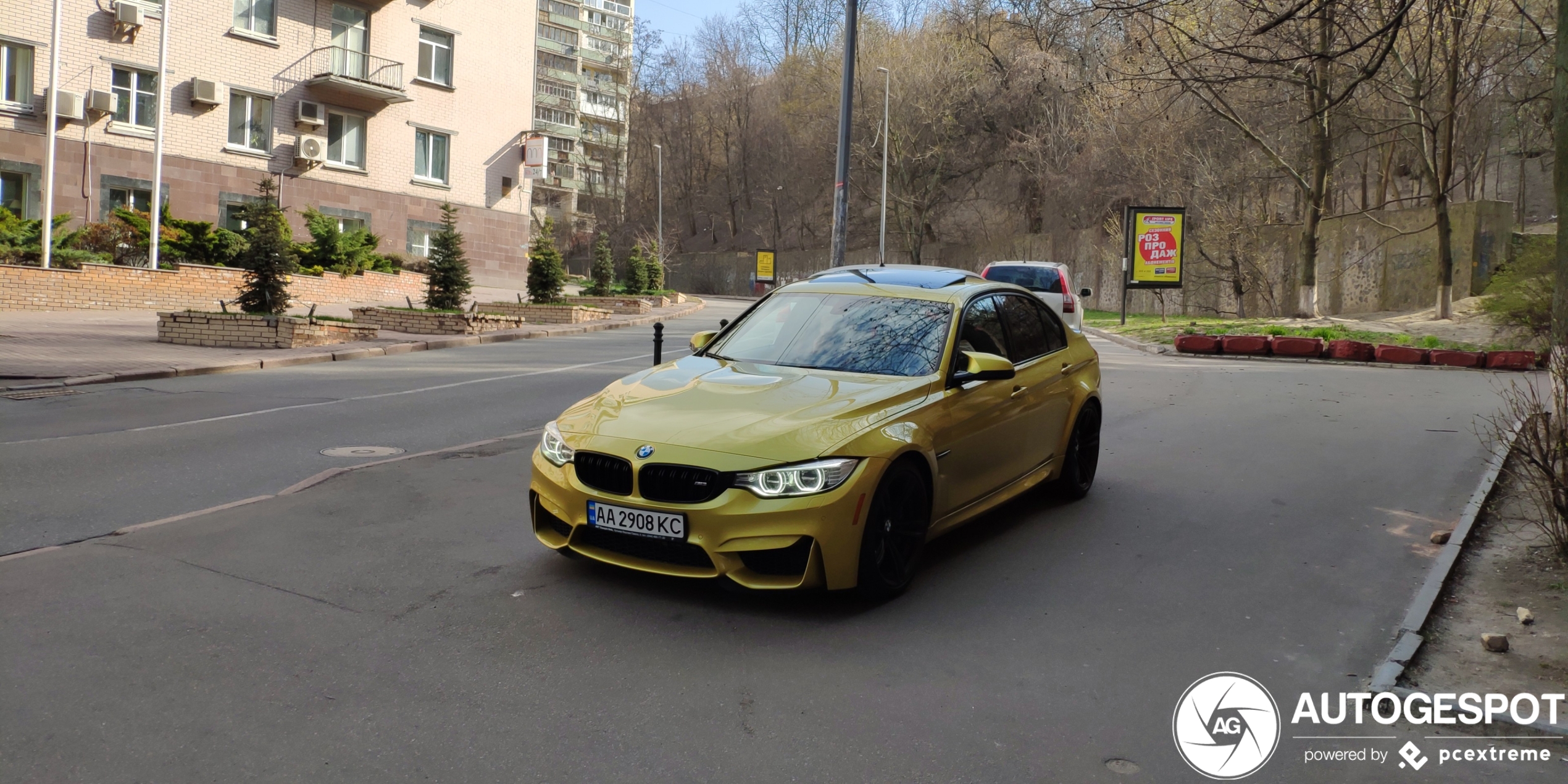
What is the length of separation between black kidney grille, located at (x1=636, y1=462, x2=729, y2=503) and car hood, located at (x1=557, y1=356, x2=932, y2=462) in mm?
130

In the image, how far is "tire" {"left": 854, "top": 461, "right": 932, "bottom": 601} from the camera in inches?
208

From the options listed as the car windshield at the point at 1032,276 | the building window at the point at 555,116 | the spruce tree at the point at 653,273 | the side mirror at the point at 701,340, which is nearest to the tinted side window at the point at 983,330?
the side mirror at the point at 701,340

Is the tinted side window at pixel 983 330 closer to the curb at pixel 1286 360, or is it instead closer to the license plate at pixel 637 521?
the license plate at pixel 637 521

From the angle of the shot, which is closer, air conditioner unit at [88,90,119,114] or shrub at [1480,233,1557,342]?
shrub at [1480,233,1557,342]

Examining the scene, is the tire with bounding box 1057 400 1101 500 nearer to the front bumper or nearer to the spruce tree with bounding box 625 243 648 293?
the front bumper

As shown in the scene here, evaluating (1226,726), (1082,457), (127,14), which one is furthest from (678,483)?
(127,14)

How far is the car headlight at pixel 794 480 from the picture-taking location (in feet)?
16.6

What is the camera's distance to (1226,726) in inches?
168

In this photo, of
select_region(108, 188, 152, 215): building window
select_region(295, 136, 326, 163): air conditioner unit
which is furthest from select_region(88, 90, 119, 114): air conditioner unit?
select_region(295, 136, 326, 163): air conditioner unit

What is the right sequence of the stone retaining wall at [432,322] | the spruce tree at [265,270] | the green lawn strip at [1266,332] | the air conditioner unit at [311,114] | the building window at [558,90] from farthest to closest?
1. the building window at [558,90]
2. the air conditioner unit at [311,114]
3. the stone retaining wall at [432,322]
4. the green lawn strip at [1266,332]
5. the spruce tree at [265,270]

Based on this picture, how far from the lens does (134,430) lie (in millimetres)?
10195

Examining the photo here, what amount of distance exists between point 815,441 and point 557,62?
340ft

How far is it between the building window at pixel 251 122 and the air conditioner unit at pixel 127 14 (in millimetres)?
3553

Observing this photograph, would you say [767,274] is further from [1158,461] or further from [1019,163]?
[1158,461]
